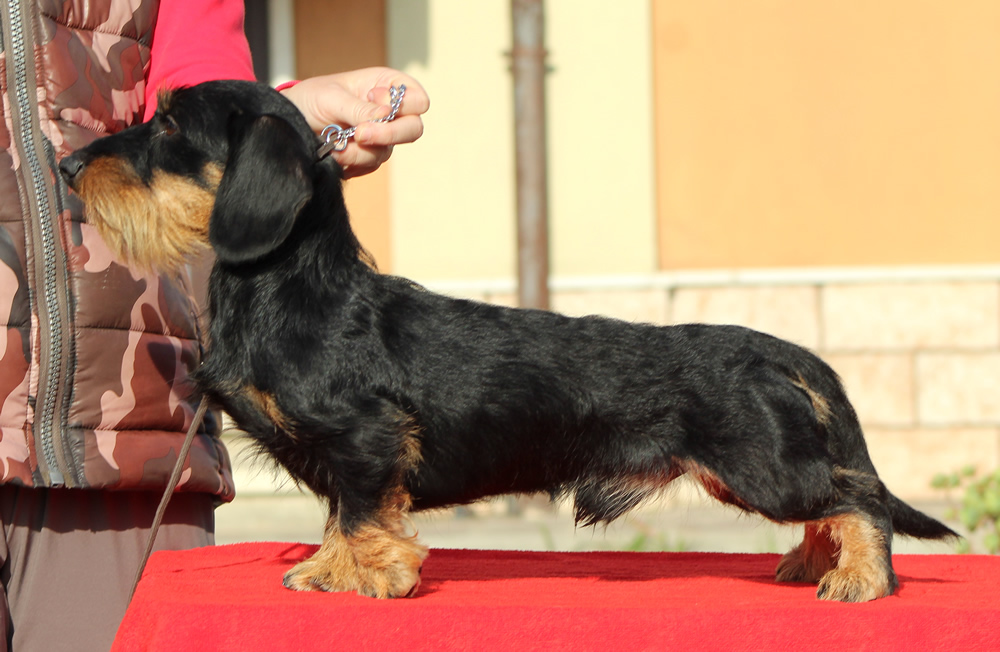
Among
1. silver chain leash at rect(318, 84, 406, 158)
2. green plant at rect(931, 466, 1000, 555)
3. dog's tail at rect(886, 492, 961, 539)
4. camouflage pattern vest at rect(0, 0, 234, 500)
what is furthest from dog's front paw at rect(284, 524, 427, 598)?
green plant at rect(931, 466, 1000, 555)

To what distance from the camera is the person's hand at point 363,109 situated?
261 cm

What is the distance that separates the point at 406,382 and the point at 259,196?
1.76 ft

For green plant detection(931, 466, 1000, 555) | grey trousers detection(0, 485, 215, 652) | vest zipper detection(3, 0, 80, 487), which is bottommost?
green plant detection(931, 466, 1000, 555)

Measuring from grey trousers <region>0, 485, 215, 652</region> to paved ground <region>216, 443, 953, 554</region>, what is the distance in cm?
366

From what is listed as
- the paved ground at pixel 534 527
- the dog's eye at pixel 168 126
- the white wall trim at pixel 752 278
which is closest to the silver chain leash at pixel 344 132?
the dog's eye at pixel 168 126

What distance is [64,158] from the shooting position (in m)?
2.51

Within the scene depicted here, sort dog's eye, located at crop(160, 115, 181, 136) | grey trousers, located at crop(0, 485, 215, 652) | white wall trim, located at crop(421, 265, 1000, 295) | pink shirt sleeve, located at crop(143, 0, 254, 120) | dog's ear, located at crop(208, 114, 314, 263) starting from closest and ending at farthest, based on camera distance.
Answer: dog's ear, located at crop(208, 114, 314, 263) → dog's eye, located at crop(160, 115, 181, 136) → grey trousers, located at crop(0, 485, 215, 652) → pink shirt sleeve, located at crop(143, 0, 254, 120) → white wall trim, located at crop(421, 265, 1000, 295)

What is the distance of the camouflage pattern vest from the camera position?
8.64ft

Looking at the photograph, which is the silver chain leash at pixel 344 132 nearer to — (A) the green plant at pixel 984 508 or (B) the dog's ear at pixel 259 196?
(B) the dog's ear at pixel 259 196

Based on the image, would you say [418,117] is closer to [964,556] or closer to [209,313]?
[209,313]

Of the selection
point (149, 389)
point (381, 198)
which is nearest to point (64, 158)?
point (149, 389)

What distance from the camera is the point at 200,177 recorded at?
250 cm

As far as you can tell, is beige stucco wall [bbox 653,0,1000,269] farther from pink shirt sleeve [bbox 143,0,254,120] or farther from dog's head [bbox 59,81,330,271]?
dog's head [bbox 59,81,330,271]

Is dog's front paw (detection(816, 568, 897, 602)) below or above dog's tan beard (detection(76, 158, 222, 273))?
below
